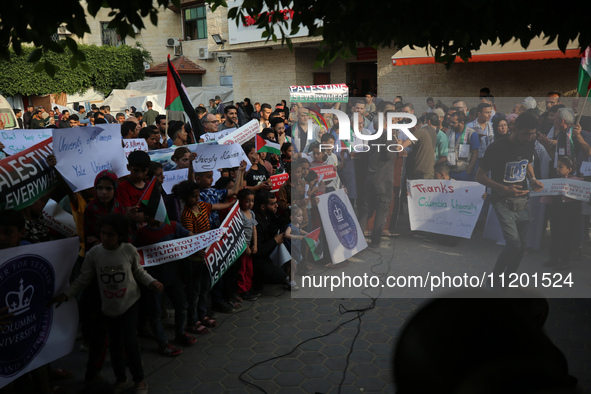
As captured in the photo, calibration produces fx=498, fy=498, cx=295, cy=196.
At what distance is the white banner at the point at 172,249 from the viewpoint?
170 inches

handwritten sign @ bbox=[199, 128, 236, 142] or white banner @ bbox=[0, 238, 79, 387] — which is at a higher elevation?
handwritten sign @ bbox=[199, 128, 236, 142]

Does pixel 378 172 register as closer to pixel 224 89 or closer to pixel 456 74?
pixel 456 74

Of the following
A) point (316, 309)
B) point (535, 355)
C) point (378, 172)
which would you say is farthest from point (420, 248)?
point (535, 355)

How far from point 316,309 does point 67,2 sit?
4037mm

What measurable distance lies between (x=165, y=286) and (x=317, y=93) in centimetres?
594

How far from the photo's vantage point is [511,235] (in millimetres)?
5383

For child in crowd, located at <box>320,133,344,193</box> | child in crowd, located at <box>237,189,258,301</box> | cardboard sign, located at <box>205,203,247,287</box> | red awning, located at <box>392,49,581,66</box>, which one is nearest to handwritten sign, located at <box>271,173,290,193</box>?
child in crowd, located at <box>320,133,344,193</box>

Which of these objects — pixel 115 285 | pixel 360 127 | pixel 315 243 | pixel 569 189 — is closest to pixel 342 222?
pixel 315 243

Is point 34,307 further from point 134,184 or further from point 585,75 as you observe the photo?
point 585,75

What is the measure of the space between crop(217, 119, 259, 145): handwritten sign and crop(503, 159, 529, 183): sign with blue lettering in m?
4.01

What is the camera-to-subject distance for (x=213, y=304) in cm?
573

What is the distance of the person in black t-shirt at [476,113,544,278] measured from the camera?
17.7ft

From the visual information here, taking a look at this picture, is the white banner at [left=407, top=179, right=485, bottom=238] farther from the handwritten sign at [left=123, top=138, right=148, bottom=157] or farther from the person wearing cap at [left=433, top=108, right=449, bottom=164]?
the handwritten sign at [left=123, top=138, right=148, bottom=157]

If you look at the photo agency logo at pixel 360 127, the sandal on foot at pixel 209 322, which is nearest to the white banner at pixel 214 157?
the photo agency logo at pixel 360 127
